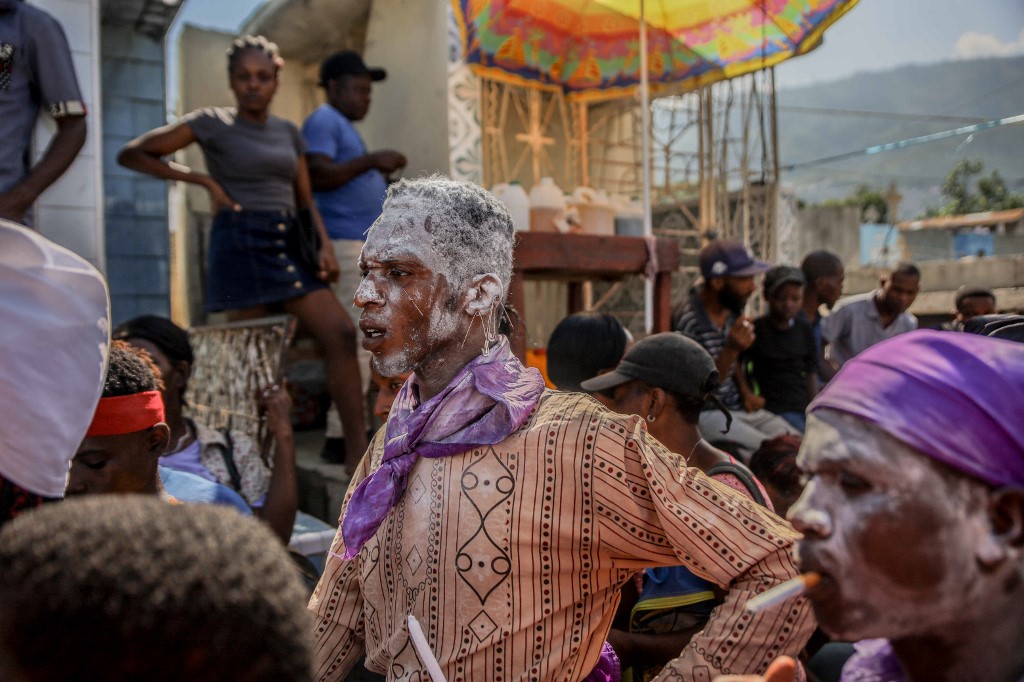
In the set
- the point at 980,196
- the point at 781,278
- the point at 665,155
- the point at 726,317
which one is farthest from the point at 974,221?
the point at 726,317

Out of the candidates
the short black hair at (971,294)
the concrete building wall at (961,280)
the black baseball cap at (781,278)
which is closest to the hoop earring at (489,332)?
the black baseball cap at (781,278)

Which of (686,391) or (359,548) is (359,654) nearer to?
(359,548)

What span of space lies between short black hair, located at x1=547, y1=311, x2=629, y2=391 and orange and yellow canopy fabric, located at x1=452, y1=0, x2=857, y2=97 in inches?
113

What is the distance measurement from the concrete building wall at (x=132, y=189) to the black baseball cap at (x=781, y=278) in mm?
3960

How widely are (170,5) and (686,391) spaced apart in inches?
194

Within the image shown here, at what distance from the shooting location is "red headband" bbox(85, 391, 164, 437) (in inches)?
94.8

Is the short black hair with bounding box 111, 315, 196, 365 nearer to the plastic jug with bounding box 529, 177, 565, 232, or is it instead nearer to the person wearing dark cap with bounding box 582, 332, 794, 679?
the person wearing dark cap with bounding box 582, 332, 794, 679

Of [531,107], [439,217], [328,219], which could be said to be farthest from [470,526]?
[531,107]

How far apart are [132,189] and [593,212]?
326 cm

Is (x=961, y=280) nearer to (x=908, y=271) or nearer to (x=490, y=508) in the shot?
(x=908, y=271)

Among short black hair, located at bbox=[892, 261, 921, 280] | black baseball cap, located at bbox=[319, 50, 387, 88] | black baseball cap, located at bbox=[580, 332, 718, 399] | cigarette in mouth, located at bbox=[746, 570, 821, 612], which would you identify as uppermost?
black baseball cap, located at bbox=[319, 50, 387, 88]

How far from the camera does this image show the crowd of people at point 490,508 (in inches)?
36.5

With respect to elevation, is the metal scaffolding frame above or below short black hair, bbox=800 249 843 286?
above

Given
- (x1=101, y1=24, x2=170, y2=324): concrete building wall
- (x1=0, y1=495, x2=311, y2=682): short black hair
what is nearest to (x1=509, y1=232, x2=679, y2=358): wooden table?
(x1=101, y1=24, x2=170, y2=324): concrete building wall
